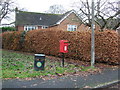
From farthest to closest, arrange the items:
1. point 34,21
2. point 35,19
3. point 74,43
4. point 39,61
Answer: point 35,19, point 34,21, point 74,43, point 39,61

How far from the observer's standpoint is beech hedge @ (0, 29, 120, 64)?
26.1 feet

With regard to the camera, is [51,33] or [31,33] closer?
[51,33]

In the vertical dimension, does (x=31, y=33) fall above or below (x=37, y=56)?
above

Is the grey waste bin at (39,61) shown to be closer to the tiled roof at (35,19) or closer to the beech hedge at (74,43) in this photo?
the beech hedge at (74,43)

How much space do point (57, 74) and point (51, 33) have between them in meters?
6.53

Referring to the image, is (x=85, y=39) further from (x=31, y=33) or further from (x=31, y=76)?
(x=31, y=33)

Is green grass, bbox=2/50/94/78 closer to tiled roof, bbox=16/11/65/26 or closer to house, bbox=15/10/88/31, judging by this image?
house, bbox=15/10/88/31

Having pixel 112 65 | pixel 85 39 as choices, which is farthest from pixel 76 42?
pixel 112 65

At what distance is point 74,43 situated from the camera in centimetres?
979

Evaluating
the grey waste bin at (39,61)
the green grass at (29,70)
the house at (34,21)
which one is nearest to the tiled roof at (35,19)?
the house at (34,21)

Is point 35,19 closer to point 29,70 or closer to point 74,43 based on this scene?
point 74,43

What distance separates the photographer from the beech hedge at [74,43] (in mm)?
7957

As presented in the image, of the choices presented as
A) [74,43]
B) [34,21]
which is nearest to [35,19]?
[34,21]

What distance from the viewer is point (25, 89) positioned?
4.06 metres
